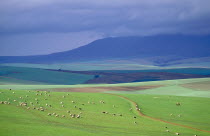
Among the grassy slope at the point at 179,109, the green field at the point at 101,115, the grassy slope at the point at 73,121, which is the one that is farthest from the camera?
the grassy slope at the point at 179,109

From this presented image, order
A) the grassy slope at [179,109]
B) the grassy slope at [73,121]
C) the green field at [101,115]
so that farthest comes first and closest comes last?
the grassy slope at [179,109]
the green field at [101,115]
the grassy slope at [73,121]

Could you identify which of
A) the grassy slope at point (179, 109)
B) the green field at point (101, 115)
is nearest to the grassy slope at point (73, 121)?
the green field at point (101, 115)

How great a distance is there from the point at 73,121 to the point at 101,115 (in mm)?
3973

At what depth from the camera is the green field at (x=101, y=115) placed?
22.6 m

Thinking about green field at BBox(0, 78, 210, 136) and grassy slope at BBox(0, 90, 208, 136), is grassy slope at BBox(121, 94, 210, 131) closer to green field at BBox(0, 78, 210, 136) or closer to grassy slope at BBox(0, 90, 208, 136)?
green field at BBox(0, 78, 210, 136)

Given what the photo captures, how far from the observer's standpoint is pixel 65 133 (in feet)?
68.4

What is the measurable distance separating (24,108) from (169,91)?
90.3ft

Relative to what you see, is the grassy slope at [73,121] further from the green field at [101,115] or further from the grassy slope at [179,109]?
the grassy slope at [179,109]

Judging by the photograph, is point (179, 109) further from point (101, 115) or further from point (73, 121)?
point (73, 121)

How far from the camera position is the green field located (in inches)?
889

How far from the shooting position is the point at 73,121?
26375 mm

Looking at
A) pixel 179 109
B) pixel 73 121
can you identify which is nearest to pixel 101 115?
pixel 73 121

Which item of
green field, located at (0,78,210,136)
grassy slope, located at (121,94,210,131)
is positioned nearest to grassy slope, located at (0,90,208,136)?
green field, located at (0,78,210,136)

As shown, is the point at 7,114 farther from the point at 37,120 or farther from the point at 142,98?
the point at 142,98
